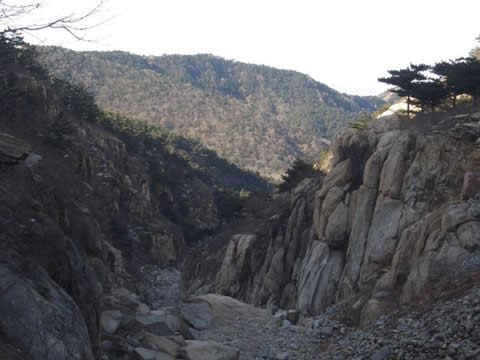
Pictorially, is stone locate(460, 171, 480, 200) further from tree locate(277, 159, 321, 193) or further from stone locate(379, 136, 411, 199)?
tree locate(277, 159, 321, 193)

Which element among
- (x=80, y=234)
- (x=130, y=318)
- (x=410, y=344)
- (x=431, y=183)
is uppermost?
(x=431, y=183)

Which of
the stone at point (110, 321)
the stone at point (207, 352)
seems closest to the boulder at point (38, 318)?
the stone at point (110, 321)

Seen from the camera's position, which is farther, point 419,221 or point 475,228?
point 419,221

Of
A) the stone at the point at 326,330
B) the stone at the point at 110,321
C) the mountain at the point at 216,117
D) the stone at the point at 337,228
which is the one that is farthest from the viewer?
the mountain at the point at 216,117

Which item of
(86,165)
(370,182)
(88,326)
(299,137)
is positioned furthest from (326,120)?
(88,326)

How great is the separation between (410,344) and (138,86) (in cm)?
15646

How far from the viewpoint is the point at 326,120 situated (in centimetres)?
18225

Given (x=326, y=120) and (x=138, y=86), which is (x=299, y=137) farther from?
(x=138, y=86)

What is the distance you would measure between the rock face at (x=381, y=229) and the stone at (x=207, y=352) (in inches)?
153

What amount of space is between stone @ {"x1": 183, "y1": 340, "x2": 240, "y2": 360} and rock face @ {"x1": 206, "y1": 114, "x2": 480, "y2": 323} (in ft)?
12.8

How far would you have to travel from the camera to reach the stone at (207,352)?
11.6m

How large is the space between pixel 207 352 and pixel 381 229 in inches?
316

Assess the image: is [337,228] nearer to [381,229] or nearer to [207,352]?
[381,229]

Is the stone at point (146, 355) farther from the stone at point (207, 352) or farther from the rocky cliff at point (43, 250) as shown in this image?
the stone at point (207, 352)
